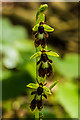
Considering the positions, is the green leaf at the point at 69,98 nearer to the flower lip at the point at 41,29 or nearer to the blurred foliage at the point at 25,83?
the blurred foliage at the point at 25,83

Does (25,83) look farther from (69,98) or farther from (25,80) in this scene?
(69,98)

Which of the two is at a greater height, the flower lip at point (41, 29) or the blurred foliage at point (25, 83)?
the flower lip at point (41, 29)

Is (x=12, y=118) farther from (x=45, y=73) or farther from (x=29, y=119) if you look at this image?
(x=45, y=73)

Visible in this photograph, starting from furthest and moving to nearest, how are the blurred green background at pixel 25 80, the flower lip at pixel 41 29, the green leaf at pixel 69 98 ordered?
the blurred green background at pixel 25 80, the green leaf at pixel 69 98, the flower lip at pixel 41 29

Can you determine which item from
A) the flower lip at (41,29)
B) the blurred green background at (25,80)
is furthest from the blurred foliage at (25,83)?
the flower lip at (41,29)

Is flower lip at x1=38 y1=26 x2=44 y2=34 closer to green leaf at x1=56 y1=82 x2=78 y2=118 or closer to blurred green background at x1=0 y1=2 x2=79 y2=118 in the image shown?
blurred green background at x1=0 y1=2 x2=79 y2=118

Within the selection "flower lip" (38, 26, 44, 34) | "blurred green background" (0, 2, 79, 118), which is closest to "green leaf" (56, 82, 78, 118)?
"blurred green background" (0, 2, 79, 118)

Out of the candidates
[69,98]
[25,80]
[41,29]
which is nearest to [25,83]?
[25,80]

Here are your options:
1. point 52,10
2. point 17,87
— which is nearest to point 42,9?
point 17,87
